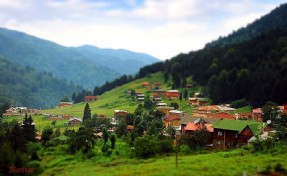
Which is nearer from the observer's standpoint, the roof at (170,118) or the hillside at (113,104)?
the roof at (170,118)

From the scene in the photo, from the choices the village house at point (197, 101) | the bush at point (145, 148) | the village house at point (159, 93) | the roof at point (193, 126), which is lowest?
the bush at point (145, 148)

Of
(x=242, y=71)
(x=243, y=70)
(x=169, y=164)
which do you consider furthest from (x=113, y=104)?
(x=169, y=164)

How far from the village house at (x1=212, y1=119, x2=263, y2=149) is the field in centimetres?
1022

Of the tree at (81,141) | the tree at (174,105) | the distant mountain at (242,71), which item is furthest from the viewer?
the tree at (174,105)

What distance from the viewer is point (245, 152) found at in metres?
53.3

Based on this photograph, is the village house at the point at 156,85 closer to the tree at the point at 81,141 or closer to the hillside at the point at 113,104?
the hillside at the point at 113,104

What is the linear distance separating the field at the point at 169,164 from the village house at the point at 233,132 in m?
10.2

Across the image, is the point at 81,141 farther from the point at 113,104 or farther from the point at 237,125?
the point at 113,104

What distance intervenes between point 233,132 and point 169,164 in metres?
22.9

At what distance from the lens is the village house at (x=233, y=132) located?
212 ft

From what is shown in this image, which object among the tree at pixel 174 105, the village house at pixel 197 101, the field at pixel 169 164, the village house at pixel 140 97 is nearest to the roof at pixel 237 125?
the field at pixel 169 164

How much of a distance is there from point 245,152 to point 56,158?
1045 inches

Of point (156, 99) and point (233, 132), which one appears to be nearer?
point (233, 132)

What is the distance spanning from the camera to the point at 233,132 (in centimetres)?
6662
